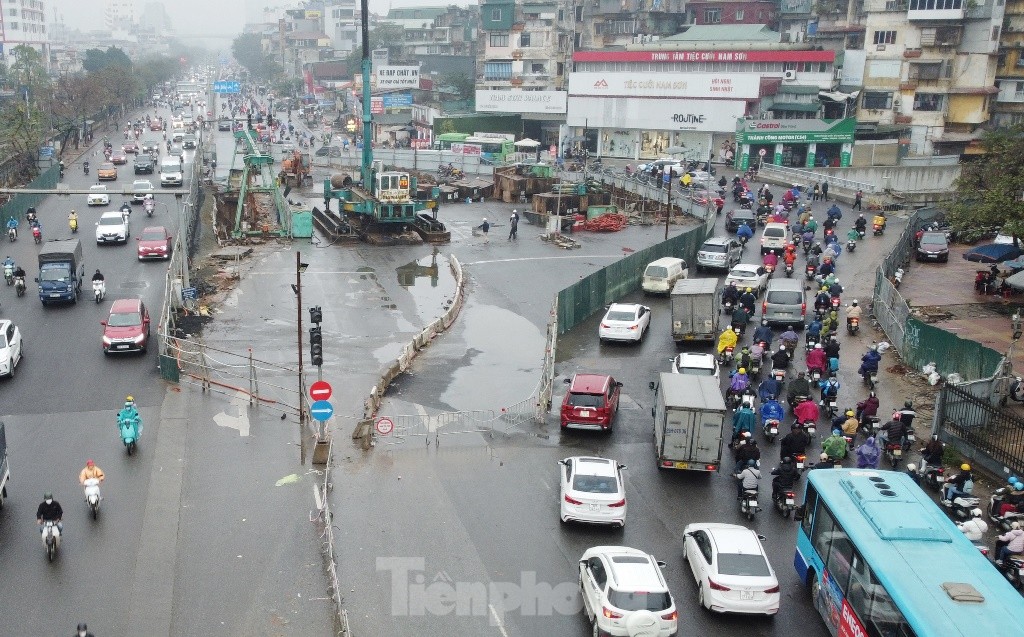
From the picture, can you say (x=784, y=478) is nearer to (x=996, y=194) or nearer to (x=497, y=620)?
(x=497, y=620)

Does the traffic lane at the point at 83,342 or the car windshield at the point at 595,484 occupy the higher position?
the car windshield at the point at 595,484

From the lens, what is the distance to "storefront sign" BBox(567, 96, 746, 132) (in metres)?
81.2

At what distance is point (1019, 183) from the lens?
36.9 meters

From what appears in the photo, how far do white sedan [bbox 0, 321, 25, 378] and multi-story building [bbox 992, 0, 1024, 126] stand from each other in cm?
8211

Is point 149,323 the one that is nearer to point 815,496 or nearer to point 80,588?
point 80,588

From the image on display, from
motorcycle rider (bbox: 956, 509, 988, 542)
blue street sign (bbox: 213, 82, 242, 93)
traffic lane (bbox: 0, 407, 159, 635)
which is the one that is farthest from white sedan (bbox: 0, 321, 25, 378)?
blue street sign (bbox: 213, 82, 242, 93)

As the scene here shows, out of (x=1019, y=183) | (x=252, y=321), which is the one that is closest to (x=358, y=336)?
(x=252, y=321)

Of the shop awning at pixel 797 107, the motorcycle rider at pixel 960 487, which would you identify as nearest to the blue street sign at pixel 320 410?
the motorcycle rider at pixel 960 487

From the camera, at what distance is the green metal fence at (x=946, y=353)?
2606cm

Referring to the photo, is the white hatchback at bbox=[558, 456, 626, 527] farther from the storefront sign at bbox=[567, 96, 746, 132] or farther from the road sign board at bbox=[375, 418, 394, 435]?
the storefront sign at bbox=[567, 96, 746, 132]

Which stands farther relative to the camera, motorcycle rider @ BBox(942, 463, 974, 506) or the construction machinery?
the construction machinery

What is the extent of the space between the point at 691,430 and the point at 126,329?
19149 millimetres

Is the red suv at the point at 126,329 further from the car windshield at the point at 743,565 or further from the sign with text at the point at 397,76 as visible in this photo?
the sign with text at the point at 397,76

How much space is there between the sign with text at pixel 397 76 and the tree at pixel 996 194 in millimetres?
70961
